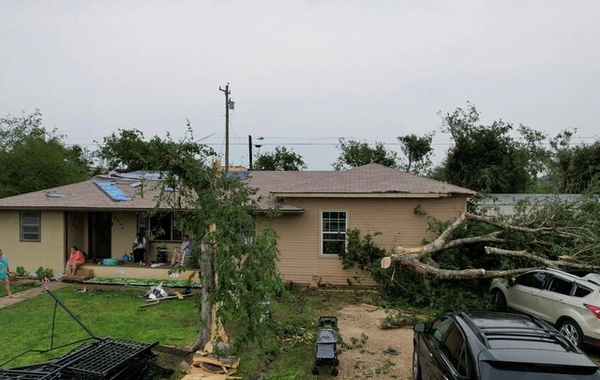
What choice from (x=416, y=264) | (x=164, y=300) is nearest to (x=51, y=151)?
(x=164, y=300)

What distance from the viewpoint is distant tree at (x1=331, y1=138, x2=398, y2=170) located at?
145ft

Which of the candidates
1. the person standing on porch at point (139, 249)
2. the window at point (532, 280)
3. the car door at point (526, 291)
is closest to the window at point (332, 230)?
the car door at point (526, 291)

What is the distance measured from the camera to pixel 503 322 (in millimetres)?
5289

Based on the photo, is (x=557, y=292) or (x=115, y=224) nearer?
(x=557, y=292)

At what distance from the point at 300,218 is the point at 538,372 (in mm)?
10829

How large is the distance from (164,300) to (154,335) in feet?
10.5

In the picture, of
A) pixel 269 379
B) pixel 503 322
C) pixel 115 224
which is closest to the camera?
pixel 503 322

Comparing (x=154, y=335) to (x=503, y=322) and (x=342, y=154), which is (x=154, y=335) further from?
(x=342, y=154)

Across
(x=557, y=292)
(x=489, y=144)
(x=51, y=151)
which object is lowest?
(x=557, y=292)

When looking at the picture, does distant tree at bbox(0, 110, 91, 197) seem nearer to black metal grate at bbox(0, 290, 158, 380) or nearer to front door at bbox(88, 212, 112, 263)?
front door at bbox(88, 212, 112, 263)

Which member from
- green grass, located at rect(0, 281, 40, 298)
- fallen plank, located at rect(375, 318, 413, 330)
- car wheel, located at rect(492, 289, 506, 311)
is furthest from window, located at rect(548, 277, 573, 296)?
green grass, located at rect(0, 281, 40, 298)

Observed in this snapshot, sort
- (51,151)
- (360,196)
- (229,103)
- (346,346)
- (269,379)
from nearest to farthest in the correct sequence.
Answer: (269,379) < (346,346) < (360,196) < (51,151) < (229,103)

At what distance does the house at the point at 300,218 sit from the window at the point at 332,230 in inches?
1.4

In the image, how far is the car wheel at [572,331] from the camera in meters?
7.91
